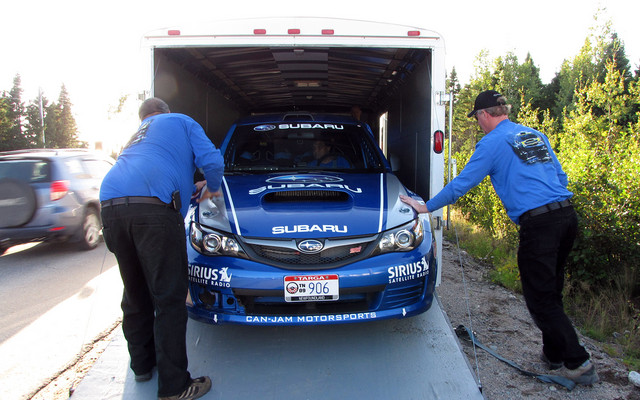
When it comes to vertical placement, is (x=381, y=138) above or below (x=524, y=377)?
above

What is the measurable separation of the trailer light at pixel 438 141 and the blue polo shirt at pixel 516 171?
2.55ft

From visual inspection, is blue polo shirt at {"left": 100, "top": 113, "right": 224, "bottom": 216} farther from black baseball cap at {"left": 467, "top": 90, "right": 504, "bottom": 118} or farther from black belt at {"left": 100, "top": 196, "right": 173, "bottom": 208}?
black baseball cap at {"left": 467, "top": 90, "right": 504, "bottom": 118}

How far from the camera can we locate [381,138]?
851 centimetres

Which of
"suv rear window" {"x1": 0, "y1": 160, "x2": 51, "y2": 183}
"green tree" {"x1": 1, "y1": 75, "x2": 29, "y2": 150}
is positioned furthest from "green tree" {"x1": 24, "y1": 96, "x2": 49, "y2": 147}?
"suv rear window" {"x1": 0, "y1": 160, "x2": 51, "y2": 183}

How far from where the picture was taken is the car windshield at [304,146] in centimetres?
443

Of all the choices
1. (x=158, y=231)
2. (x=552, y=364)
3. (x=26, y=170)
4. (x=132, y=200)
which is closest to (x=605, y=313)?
(x=552, y=364)

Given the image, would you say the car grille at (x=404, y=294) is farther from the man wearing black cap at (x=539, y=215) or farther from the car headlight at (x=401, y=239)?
the man wearing black cap at (x=539, y=215)

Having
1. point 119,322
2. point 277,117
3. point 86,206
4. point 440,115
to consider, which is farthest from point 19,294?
point 440,115

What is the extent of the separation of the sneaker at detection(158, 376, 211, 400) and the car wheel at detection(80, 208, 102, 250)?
5565mm

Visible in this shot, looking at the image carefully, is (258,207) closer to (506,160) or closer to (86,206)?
(506,160)

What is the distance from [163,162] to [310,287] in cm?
117

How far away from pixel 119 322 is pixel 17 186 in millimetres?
3602

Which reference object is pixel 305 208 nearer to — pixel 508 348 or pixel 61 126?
pixel 508 348

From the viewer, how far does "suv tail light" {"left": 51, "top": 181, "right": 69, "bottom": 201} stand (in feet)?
21.4
